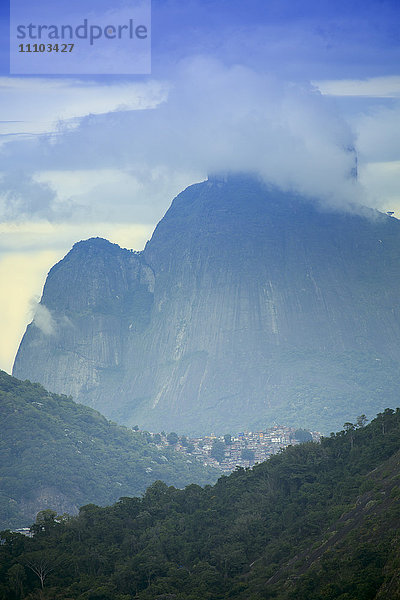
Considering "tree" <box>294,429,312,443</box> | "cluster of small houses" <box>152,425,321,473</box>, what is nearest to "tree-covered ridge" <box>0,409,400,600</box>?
"cluster of small houses" <box>152,425,321,473</box>

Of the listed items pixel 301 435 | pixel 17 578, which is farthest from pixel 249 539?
pixel 301 435

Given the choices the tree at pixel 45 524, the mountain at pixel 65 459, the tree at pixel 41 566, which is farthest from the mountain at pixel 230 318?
the tree at pixel 41 566

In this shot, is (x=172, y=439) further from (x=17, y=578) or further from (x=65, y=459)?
(x=17, y=578)

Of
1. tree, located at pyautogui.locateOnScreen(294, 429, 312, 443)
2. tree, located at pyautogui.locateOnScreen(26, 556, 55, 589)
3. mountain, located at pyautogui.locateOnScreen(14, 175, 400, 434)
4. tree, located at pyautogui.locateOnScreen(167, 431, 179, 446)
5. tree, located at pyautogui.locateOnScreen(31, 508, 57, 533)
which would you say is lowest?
tree, located at pyautogui.locateOnScreen(26, 556, 55, 589)

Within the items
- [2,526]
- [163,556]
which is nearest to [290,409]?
[2,526]

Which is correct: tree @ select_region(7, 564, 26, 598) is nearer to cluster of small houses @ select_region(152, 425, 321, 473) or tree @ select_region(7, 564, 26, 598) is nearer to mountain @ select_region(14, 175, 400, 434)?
cluster of small houses @ select_region(152, 425, 321, 473)

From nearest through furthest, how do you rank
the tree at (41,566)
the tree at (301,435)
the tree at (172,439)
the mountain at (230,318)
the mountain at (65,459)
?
the tree at (41,566), the mountain at (65,459), the tree at (301,435), the tree at (172,439), the mountain at (230,318)

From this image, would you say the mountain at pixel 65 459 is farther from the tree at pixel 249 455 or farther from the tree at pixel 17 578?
the tree at pixel 17 578
